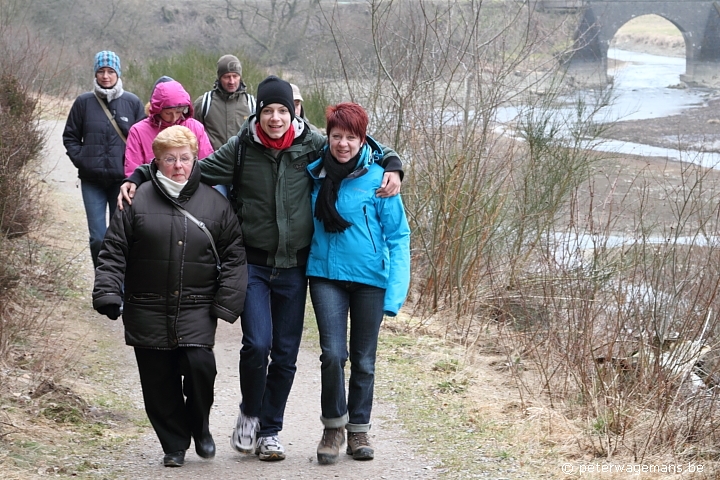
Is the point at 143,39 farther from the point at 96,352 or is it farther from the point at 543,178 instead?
the point at 96,352

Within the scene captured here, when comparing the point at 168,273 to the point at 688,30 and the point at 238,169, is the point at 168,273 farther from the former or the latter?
the point at 688,30

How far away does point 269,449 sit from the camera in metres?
4.62

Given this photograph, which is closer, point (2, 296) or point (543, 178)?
point (2, 296)

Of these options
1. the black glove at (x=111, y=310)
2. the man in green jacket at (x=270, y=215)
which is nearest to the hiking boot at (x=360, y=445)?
the man in green jacket at (x=270, y=215)

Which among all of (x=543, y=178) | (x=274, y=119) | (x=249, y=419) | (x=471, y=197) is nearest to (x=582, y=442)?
(x=249, y=419)

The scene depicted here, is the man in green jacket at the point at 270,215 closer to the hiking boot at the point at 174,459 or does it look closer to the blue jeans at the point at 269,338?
the blue jeans at the point at 269,338

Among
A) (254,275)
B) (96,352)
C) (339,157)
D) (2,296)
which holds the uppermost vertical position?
(339,157)

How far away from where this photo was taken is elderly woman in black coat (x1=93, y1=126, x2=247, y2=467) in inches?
165

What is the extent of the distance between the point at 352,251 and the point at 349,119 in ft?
2.04

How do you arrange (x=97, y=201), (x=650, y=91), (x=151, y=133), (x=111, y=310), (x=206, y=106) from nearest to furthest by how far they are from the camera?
(x=111, y=310) → (x=151, y=133) → (x=206, y=106) → (x=97, y=201) → (x=650, y=91)

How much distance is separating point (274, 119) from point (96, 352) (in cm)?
336

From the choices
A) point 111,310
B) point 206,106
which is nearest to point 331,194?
point 111,310

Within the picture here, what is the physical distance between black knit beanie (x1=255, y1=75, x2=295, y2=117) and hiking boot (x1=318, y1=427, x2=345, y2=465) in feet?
5.15

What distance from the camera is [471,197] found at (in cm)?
834
